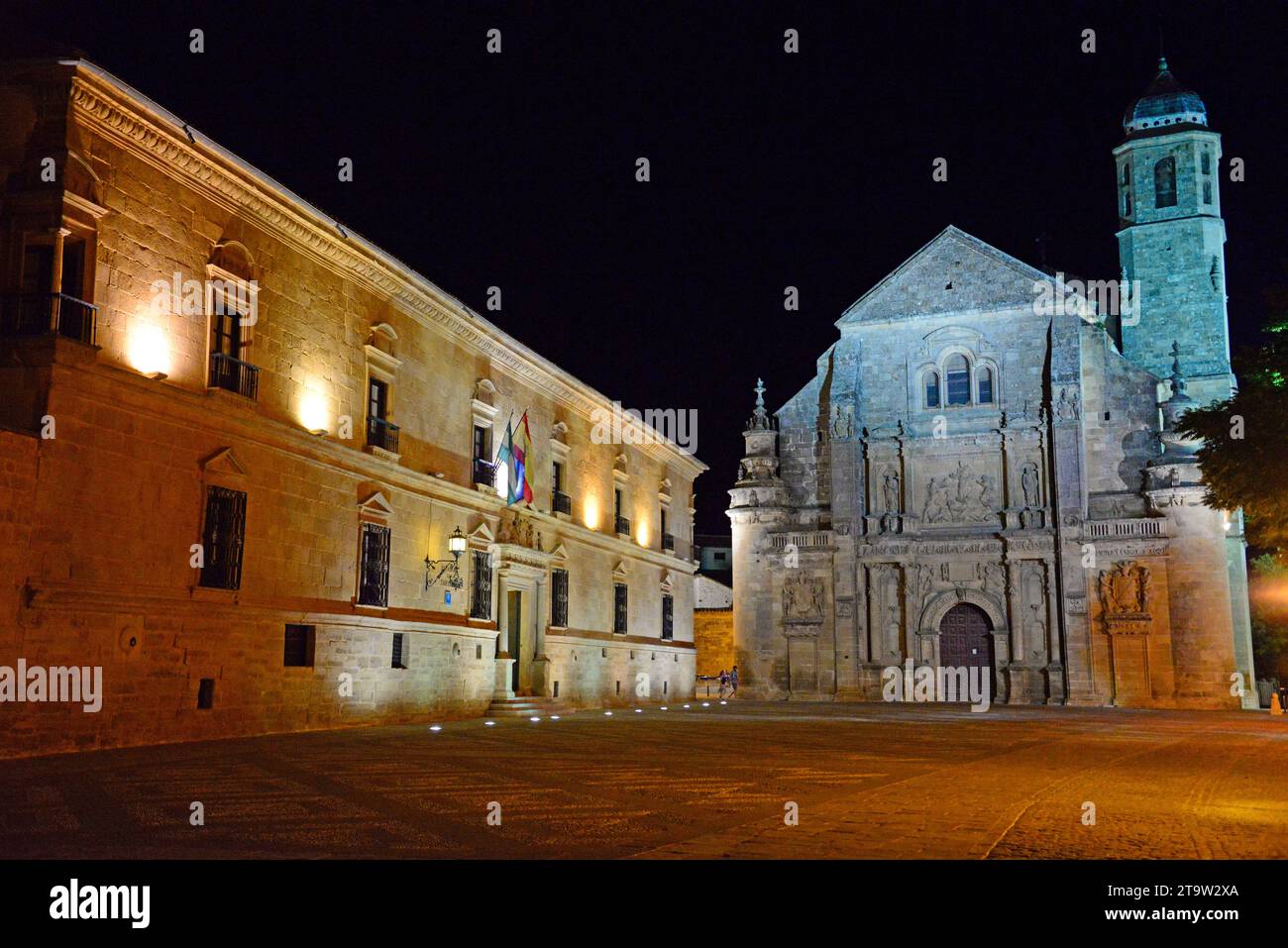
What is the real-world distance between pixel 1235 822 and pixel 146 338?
15.2 meters

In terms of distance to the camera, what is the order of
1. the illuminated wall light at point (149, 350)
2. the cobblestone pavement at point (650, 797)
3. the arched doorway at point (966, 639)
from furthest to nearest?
the arched doorway at point (966, 639) < the illuminated wall light at point (149, 350) < the cobblestone pavement at point (650, 797)

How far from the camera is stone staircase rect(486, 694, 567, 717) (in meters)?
26.3

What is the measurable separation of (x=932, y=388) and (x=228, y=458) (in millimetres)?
28507

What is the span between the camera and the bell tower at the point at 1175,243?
40.5 meters

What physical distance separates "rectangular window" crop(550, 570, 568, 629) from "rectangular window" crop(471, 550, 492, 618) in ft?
10.7

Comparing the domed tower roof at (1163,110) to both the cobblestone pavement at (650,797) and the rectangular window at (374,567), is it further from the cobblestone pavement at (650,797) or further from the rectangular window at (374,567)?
the rectangular window at (374,567)

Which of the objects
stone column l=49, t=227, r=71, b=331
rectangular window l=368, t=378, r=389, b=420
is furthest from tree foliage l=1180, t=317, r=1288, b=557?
stone column l=49, t=227, r=71, b=331

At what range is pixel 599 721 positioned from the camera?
24266mm

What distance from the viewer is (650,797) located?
10625mm

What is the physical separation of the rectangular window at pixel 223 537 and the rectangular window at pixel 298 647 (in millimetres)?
1884

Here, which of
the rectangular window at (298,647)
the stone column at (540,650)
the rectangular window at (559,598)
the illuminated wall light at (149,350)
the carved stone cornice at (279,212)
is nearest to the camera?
the carved stone cornice at (279,212)

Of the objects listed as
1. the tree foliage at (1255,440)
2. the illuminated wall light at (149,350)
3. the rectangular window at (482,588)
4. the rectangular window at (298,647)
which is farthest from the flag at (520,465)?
the tree foliage at (1255,440)

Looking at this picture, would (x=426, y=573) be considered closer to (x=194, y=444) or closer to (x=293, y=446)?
(x=293, y=446)
